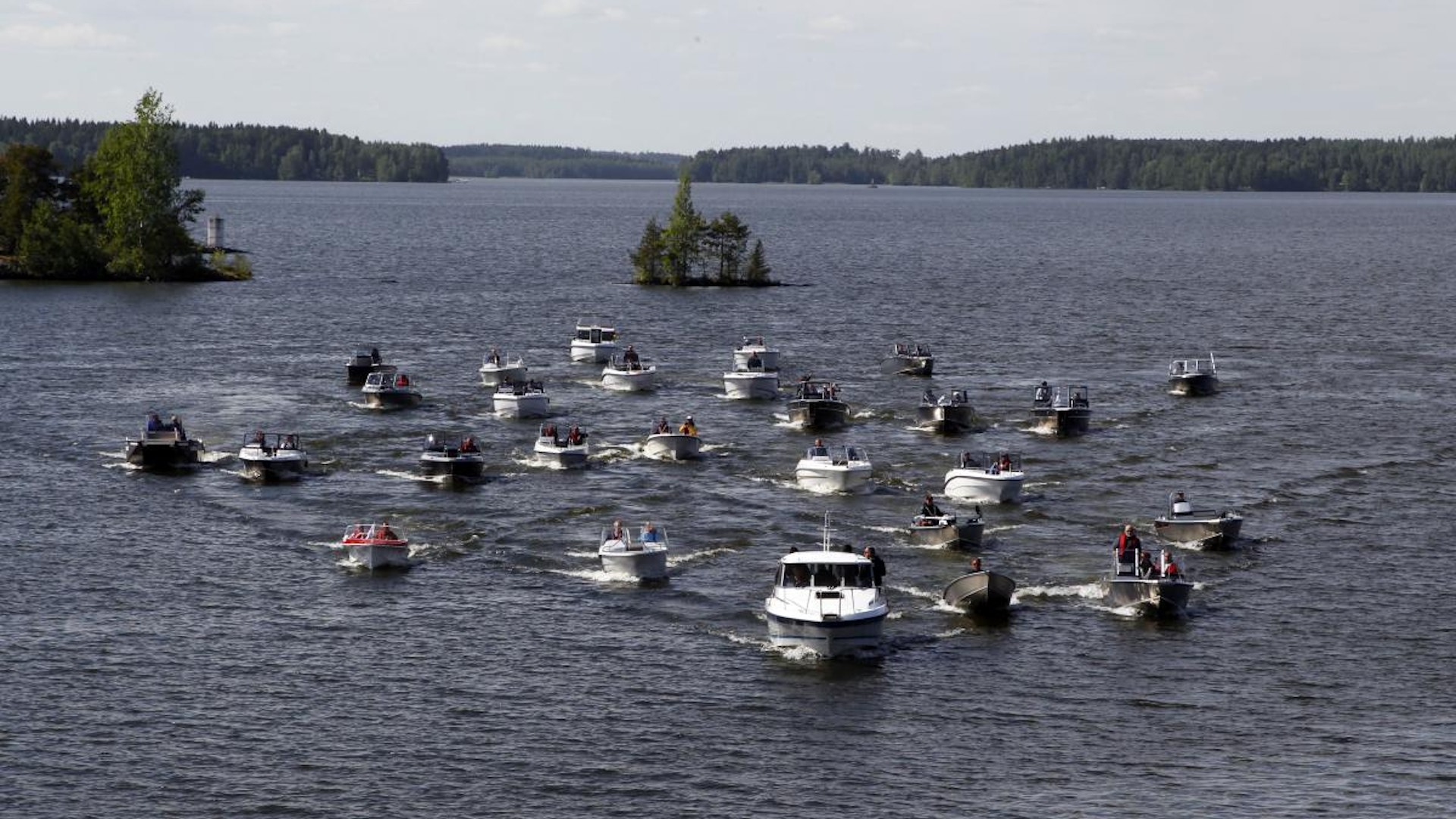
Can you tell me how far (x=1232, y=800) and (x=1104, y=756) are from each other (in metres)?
4.59

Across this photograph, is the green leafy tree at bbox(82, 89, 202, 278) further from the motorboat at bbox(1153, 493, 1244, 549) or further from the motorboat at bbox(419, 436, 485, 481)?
the motorboat at bbox(1153, 493, 1244, 549)

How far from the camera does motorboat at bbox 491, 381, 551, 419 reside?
112 metres

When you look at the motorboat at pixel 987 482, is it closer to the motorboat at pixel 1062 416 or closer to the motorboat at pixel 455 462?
the motorboat at pixel 1062 416

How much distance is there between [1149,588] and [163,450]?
53208mm

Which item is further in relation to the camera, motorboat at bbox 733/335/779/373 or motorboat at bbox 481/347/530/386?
motorboat at bbox 481/347/530/386

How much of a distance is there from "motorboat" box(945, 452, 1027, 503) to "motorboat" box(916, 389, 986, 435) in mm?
17237

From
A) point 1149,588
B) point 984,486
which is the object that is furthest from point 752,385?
point 1149,588

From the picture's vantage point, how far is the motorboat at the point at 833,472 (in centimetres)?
9025

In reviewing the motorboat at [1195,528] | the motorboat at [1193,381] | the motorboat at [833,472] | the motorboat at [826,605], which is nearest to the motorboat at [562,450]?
the motorboat at [833,472]

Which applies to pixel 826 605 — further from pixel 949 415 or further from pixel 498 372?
pixel 498 372

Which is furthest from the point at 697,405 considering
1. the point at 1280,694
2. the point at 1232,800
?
the point at 1232,800

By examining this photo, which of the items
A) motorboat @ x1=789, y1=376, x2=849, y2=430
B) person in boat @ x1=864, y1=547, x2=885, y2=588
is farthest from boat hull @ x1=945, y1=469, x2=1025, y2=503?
person in boat @ x1=864, y1=547, x2=885, y2=588

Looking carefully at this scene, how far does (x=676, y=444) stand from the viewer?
98.5 m

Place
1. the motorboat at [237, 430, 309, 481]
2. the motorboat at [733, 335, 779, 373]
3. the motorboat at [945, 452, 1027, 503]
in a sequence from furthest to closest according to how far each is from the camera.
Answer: the motorboat at [733, 335, 779, 373] → the motorboat at [237, 430, 309, 481] → the motorboat at [945, 452, 1027, 503]
